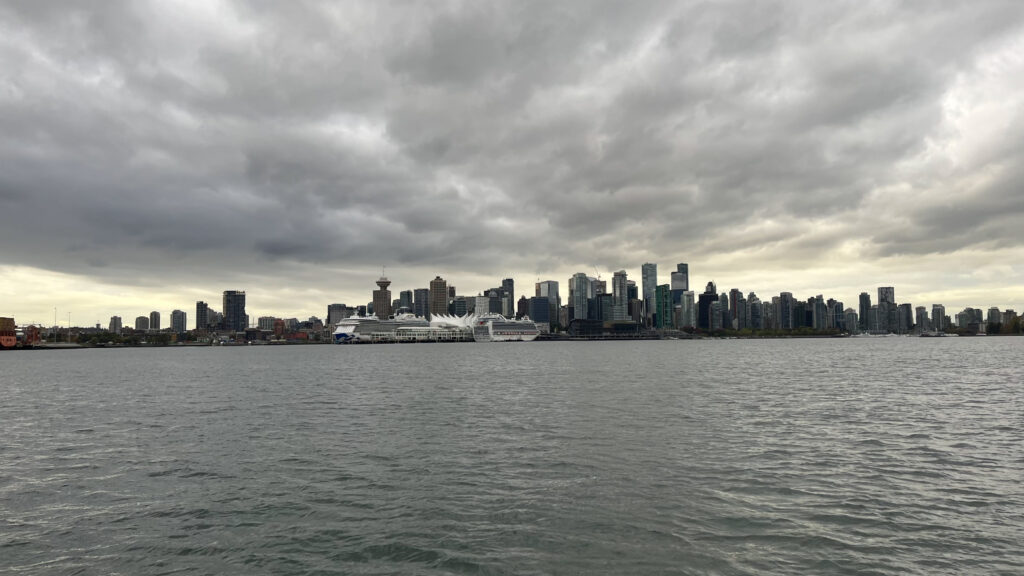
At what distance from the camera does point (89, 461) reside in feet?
97.0

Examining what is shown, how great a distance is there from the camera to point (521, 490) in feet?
74.6

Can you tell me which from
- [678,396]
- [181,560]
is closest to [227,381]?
[678,396]

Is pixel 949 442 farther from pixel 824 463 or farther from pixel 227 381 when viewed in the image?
pixel 227 381

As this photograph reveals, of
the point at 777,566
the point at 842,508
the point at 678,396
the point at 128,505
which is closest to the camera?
the point at 777,566

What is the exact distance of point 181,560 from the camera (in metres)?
16.4

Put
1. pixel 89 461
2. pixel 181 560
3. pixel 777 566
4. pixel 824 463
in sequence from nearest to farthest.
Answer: pixel 777 566
pixel 181 560
pixel 824 463
pixel 89 461

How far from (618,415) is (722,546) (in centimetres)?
2610

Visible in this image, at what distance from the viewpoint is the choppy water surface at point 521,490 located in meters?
16.2

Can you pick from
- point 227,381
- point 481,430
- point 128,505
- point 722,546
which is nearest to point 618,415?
point 481,430

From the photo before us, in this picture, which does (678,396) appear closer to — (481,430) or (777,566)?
(481,430)

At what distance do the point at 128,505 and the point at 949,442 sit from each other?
40.2 m

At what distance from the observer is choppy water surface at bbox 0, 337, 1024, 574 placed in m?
16.2

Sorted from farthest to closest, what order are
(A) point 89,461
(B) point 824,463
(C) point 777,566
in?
(A) point 89,461
(B) point 824,463
(C) point 777,566

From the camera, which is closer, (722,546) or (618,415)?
(722,546)
